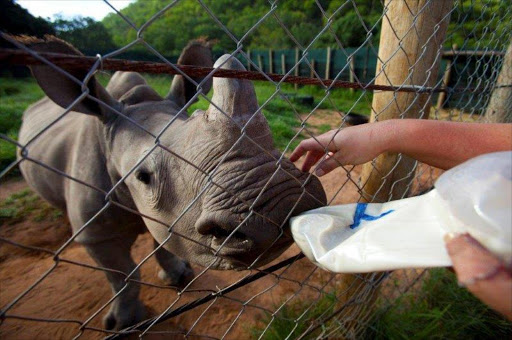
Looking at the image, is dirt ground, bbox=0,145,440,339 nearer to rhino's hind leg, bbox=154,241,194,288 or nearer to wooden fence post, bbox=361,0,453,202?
rhino's hind leg, bbox=154,241,194,288

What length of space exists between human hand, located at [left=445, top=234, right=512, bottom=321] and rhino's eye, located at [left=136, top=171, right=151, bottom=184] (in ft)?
5.36

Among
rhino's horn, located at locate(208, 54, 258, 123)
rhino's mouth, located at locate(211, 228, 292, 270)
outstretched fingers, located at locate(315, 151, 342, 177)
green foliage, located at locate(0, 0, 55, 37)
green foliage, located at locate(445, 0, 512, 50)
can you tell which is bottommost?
rhino's mouth, located at locate(211, 228, 292, 270)

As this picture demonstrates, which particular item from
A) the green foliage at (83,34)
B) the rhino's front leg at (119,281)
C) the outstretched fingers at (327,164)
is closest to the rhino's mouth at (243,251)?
the outstretched fingers at (327,164)

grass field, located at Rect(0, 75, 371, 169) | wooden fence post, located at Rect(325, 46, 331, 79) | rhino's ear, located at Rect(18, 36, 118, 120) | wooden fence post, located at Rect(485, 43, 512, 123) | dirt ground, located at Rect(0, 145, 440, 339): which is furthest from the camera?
wooden fence post, located at Rect(325, 46, 331, 79)

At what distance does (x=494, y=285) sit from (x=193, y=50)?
239 cm

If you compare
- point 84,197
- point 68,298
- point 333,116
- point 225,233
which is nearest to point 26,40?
point 225,233

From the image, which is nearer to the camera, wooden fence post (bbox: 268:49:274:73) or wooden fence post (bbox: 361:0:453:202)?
wooden fence post (bbox: 361:0:453:202)

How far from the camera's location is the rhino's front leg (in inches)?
106

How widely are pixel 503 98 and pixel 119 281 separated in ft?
15.4

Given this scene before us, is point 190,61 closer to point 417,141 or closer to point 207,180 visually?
point 207,180

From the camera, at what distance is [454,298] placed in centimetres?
258

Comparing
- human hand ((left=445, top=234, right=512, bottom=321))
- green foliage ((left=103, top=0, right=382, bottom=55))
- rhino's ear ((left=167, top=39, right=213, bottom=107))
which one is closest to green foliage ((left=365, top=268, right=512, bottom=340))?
human hand ((left=445, top=234, right=512, bottom=321))

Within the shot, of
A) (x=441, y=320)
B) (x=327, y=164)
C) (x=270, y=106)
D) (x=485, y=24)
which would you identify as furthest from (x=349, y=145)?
(x=270, y=106)

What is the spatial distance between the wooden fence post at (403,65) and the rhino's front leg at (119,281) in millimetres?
2232
